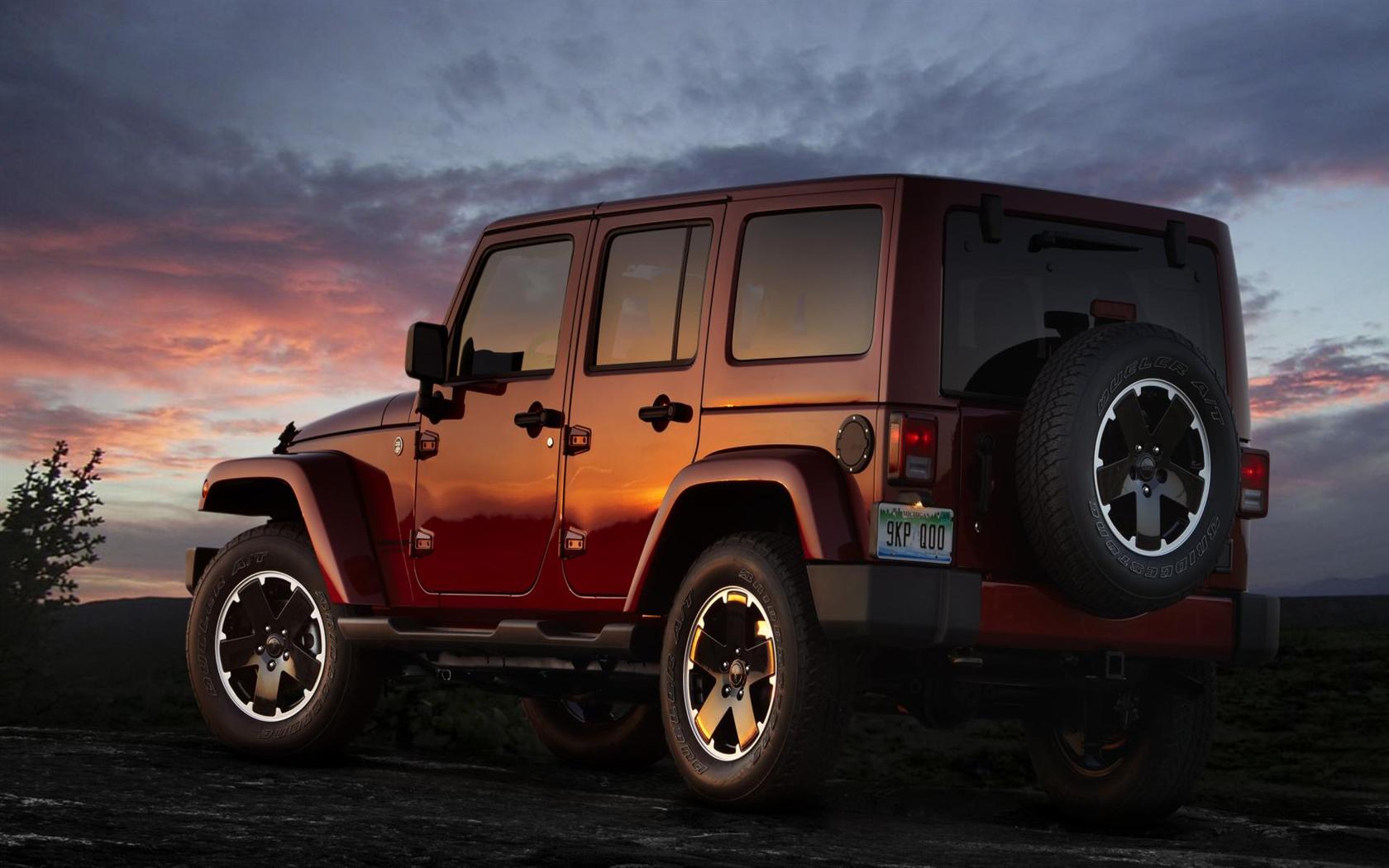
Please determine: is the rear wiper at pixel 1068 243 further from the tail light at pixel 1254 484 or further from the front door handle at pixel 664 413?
the front door handle at pixel 664 413

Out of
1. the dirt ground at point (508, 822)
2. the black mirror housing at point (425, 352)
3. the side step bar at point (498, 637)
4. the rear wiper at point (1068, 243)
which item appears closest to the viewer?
the dirt ground at point (508, 822)

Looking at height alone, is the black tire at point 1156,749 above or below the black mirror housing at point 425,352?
below

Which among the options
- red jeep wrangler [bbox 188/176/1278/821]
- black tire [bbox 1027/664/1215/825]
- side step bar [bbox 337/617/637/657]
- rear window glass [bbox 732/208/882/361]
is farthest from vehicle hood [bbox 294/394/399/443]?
black tire [bbox 1027/664/1215/825]

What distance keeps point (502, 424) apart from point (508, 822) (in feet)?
6.93

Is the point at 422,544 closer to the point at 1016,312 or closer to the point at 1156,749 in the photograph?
the point at 1016,312

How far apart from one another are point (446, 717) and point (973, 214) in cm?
563

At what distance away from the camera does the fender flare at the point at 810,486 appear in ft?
17.2

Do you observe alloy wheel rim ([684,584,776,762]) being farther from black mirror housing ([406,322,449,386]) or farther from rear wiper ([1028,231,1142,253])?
black mirror housing ([406,322,449,386])

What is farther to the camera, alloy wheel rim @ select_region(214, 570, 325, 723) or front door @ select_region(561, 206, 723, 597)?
alloy wheel rim @ select_region(214, 570, 325, 723)

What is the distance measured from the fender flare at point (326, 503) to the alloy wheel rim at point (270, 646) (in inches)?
9.5

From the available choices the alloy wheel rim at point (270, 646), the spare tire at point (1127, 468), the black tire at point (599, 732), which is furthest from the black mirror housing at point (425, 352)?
the spare tire at point (1127, 468)

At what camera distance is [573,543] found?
6.36 metres

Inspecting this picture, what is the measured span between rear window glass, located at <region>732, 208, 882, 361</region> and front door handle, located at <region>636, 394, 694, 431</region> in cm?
29

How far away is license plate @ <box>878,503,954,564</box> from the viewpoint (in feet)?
17.0
